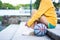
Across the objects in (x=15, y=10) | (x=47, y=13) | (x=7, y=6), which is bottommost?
(x=15, y=10)

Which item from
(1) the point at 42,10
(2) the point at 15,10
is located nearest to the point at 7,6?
(2) the point at 15,10

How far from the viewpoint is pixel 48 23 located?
239 centimetres

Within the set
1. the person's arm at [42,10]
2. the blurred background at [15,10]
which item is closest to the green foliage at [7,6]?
the blurred background at [15,10]

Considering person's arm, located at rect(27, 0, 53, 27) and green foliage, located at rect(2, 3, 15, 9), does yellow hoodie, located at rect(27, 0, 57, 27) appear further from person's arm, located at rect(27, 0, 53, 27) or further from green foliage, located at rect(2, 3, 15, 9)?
green foliage, located at rect(2, 3, 15, 9)

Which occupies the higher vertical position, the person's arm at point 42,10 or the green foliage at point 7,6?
the person's arm at point 42,10

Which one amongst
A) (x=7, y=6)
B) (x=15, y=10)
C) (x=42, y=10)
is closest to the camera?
(x=42, y=10)

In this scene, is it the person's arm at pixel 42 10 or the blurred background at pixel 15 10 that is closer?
the person's arm at pixel 42 10

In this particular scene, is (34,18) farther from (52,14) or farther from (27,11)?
(27,11)

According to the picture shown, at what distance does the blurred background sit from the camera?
193 inches

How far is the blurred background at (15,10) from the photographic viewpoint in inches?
193

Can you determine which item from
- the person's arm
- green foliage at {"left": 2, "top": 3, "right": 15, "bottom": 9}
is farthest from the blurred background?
the person's arm

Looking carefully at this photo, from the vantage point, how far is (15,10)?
5102 millimetres

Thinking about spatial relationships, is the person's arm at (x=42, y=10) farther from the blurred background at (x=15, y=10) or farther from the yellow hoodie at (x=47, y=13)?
the blurred background at (x=15, y=10)

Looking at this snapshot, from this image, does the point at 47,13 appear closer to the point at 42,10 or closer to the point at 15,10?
the point at 42,10
